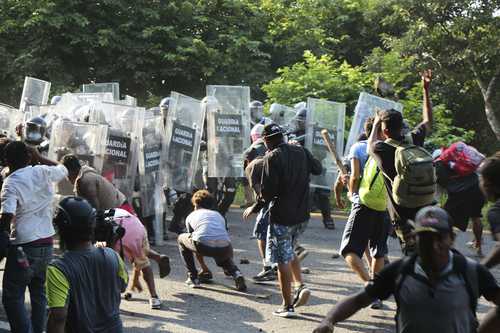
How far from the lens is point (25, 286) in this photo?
5.74m

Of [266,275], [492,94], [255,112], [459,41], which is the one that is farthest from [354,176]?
[492,94]

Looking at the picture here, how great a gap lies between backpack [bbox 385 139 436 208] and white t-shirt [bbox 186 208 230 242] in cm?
259

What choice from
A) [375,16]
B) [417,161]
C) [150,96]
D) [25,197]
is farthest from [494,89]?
[25,197]

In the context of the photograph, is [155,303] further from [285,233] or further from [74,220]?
[74,220]

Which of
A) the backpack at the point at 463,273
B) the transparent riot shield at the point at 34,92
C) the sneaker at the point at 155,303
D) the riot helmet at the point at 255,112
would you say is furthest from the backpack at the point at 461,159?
the transparent riot shield at the point at 34,92

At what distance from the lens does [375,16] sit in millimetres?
25312

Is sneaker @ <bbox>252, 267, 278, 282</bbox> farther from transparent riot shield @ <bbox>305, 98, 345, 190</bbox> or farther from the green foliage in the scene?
the green foliage

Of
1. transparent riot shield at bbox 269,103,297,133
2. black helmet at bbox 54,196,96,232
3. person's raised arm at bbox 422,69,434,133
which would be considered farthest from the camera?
transparent riot shield at bbox 269,103,297,133

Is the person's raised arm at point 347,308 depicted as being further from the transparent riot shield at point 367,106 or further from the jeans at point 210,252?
the transparent riot shield at point 367,106

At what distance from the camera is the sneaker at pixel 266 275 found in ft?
29.1

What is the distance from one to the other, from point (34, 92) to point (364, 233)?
8.80 metres

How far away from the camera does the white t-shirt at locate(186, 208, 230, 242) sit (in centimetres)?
834

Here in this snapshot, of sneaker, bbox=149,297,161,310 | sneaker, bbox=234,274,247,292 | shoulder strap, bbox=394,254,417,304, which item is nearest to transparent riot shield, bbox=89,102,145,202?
sneaker, bbox=234,274,247,292

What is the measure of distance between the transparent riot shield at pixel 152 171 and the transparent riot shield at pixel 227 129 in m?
0.88
